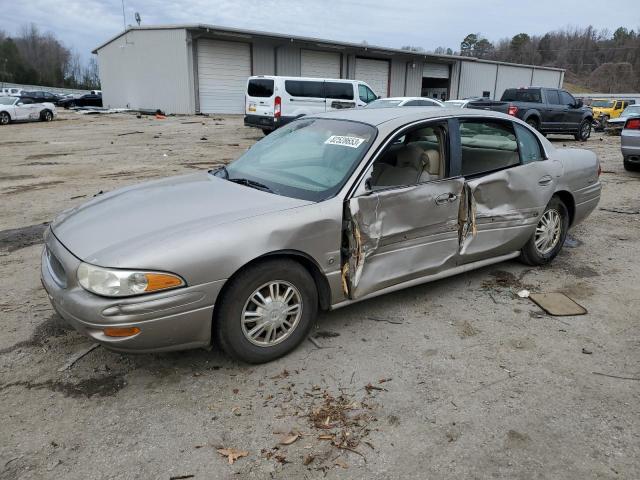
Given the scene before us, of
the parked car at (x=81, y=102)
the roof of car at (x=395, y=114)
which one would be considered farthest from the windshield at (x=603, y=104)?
the parked car at (x=81, y=102)

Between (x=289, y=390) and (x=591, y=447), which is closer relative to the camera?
(x=591, y=447)

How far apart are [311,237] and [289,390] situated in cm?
95

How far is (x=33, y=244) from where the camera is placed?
18.5 ft

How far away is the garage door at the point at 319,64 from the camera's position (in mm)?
33806

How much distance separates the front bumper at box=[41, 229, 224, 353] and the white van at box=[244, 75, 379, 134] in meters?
14.9

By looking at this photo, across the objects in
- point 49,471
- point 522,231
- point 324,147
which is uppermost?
point 324,147

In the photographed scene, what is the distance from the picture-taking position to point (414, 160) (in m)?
4.09

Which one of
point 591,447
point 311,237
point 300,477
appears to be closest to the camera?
point 300,477

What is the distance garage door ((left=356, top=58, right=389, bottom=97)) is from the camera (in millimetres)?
36469

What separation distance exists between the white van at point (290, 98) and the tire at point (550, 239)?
13.1m

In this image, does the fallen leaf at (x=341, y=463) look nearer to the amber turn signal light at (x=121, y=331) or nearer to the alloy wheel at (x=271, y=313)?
the alloy wheel at (x=271, y=313)

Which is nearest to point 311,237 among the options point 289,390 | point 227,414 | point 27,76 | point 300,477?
point 289,390

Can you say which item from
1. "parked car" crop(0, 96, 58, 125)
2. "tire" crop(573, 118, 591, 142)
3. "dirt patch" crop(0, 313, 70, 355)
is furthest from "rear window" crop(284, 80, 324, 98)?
"parked car" crop(0, 96, 58, 125)

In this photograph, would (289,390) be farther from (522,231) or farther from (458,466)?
(522,231)
